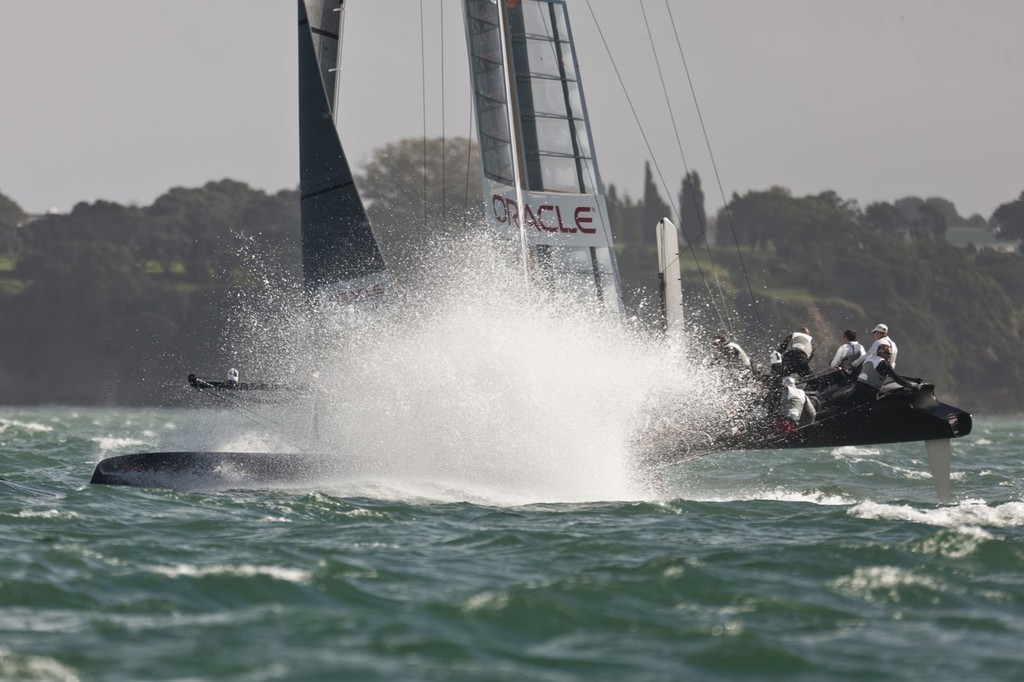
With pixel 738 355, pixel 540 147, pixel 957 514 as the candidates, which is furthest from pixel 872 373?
pixel 540 147

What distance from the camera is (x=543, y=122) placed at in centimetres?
2038

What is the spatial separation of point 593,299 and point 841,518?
640 cm

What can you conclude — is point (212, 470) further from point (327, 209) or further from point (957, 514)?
point (957, 514)

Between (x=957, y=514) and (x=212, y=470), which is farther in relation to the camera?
(x=212, y=470)

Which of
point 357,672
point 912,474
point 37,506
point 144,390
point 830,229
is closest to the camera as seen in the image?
point 357,672

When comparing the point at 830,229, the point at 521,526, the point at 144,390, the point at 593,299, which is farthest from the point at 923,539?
the point at 830,229

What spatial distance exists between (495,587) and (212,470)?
7.44m

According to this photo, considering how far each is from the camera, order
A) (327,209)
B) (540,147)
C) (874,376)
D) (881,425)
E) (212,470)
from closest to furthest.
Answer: (881,425) < (212,470) < (874,376) < (327,209) < (540,147)

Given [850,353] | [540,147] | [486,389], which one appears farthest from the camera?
[540,147]

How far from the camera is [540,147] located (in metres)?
20.3

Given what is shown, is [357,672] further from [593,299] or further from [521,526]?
[593,299]

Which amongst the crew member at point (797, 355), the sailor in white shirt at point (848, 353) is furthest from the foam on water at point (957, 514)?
the sailor in white shirt at point (848, 353)

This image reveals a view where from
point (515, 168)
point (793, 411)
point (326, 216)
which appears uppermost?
point (515, 168)

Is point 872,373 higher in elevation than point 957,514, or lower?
higher
